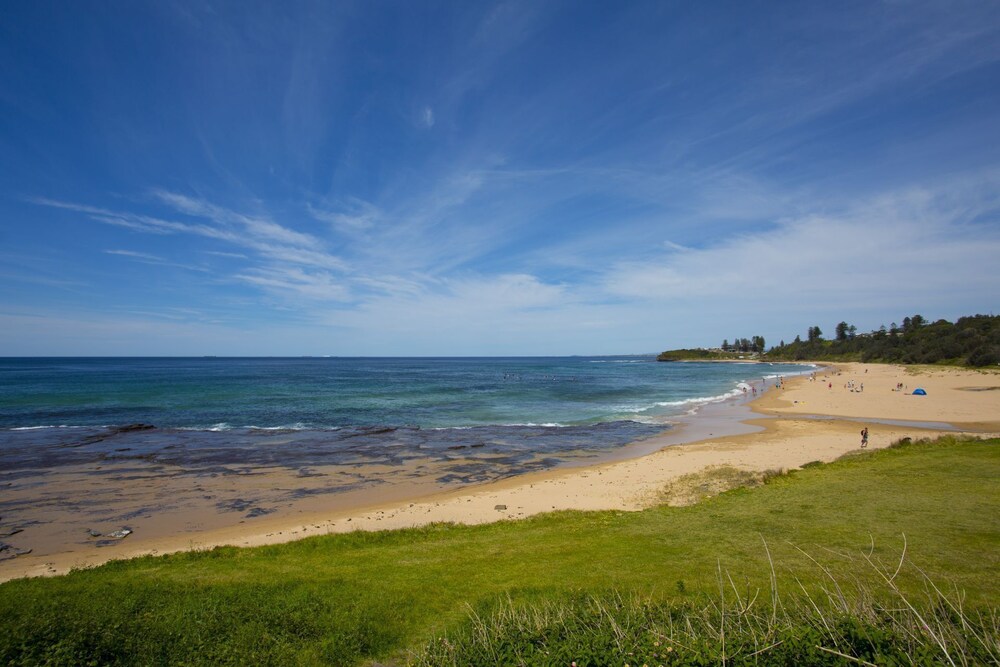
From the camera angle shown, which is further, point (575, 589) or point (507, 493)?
point (507, 493)

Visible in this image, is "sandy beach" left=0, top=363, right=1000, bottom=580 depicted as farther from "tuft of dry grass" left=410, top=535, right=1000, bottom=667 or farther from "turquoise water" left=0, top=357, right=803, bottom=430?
"turquoise water" left=0, top=357, right=803, bottom=430

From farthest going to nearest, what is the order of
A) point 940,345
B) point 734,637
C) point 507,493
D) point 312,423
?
point 940,345
point 312,423
point 507,493
point 734,637

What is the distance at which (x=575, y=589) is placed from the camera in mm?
7957

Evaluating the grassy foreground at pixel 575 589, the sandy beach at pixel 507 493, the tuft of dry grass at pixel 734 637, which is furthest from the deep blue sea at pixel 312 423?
the tuft of dry grass at pixel 734 637

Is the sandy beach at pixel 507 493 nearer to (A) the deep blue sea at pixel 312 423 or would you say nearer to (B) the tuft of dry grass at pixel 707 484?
(B) the tuft of dry grass at pixel 707 484

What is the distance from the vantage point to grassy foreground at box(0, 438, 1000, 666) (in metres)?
5.07

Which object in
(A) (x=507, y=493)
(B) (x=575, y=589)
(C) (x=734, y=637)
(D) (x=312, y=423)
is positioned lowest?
(A) (x=507, y=493)

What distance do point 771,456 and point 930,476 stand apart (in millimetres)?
11435

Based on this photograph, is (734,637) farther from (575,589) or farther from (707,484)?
(707,484)

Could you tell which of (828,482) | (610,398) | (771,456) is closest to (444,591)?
(828,482)

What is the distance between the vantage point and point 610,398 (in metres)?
62.6

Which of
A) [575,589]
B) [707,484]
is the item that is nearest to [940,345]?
[707,484]

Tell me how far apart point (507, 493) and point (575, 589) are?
13144mm

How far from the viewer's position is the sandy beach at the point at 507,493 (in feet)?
51.7
